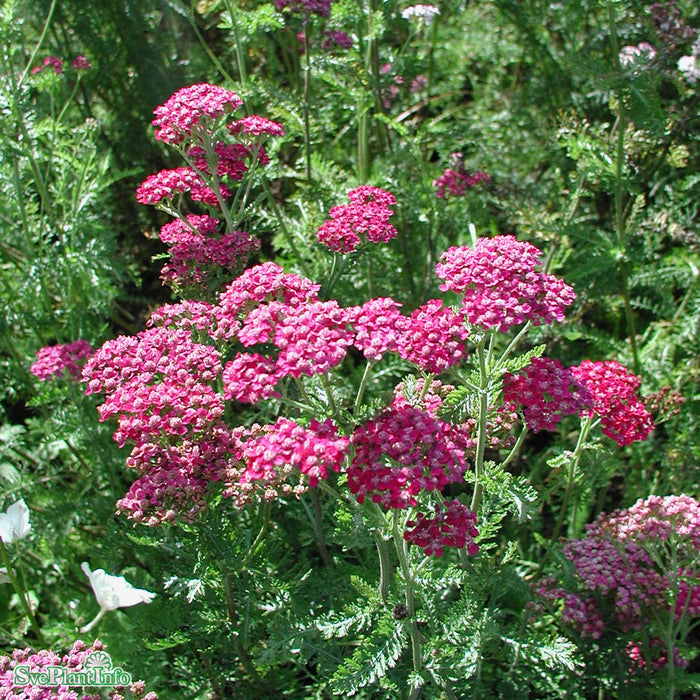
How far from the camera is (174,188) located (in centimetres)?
241

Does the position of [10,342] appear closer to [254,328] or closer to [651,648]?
[254,328]

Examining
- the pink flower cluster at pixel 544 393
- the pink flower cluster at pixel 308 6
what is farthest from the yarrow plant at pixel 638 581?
the pink flower cluster at pixel 308 6

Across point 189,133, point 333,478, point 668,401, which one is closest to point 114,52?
point 189,133

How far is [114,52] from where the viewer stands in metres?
4.16

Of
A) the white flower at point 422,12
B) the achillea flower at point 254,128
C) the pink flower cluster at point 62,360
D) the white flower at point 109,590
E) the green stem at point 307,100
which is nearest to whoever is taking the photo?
the white flower at point 109,590

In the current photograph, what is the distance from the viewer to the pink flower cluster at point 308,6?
2.78 m

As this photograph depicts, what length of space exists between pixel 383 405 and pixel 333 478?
2.93 ft

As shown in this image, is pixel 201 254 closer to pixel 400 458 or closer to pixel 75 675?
pixel 400 458

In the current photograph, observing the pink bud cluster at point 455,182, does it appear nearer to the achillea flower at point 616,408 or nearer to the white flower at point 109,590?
the achillea flower at point 616,408

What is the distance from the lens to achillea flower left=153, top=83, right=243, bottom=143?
2.26 meters

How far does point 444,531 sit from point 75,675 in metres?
0.87

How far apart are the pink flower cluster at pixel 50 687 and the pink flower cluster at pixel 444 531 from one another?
68 centimetres

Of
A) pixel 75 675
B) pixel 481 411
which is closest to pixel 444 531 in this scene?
pixel 481 411

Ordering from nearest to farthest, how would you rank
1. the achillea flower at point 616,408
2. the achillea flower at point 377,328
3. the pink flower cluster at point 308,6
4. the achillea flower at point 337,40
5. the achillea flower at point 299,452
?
the achillea flower at point 299,452
the achillea flower at point 377,328
the achillea flower at point 616,408
the pink flower cluster at point 308,6
the achillea flower at point 337,40
